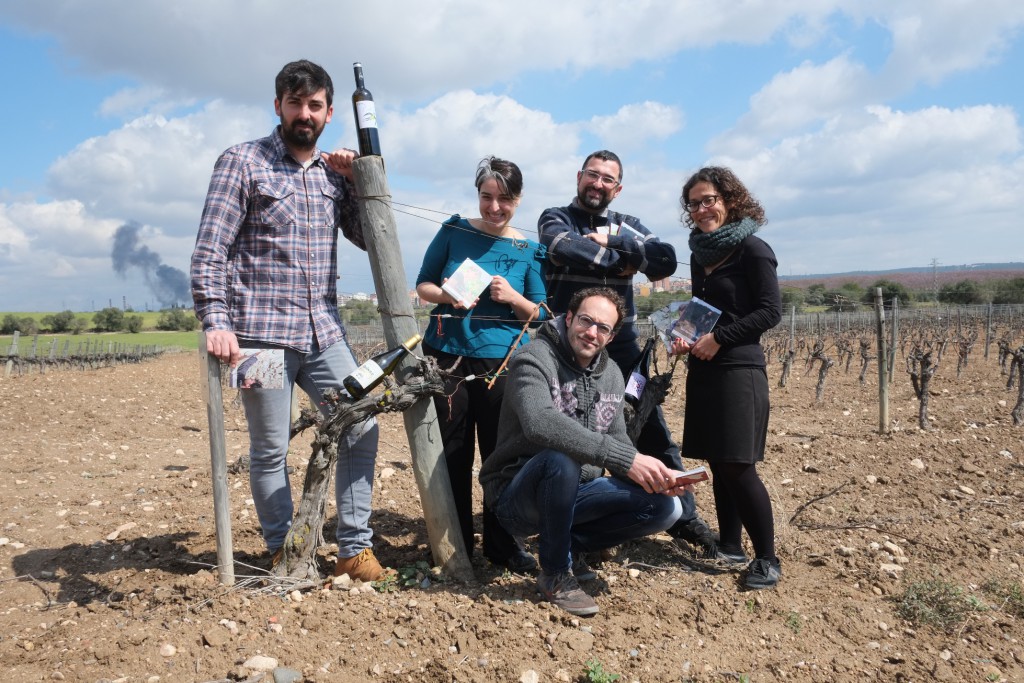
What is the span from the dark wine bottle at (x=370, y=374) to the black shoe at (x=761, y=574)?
1.83 m

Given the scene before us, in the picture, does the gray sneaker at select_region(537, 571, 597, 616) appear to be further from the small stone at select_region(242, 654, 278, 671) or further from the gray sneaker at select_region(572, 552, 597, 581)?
the small stone at select_region(242, 654, 278, 671)

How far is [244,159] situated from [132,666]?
190 centimetres

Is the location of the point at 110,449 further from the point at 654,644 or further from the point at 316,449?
the point at 654,644

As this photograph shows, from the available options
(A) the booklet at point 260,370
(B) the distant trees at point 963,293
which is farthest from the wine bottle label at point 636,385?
(B) the distant trees at point 963,293

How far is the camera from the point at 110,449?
658 cm

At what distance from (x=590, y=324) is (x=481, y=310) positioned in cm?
57

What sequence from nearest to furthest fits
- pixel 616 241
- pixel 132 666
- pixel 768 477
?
pixel 132 666 → pixel 616 241 → pixel 768 477

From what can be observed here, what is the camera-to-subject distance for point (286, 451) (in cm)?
284

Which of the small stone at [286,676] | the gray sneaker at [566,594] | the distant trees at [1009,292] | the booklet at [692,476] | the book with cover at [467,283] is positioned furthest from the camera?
the distant trees at [1009,292]

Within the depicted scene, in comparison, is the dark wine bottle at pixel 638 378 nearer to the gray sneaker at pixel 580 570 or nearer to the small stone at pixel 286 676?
the gray sneaker at pixel 580 570

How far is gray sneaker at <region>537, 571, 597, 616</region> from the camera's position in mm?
2748

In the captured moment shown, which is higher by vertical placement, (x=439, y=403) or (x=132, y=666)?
(x=439, y=403)

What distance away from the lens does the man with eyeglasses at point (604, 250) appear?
10.2ft

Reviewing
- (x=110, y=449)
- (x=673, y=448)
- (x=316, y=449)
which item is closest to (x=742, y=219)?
(x=673, y=448)
